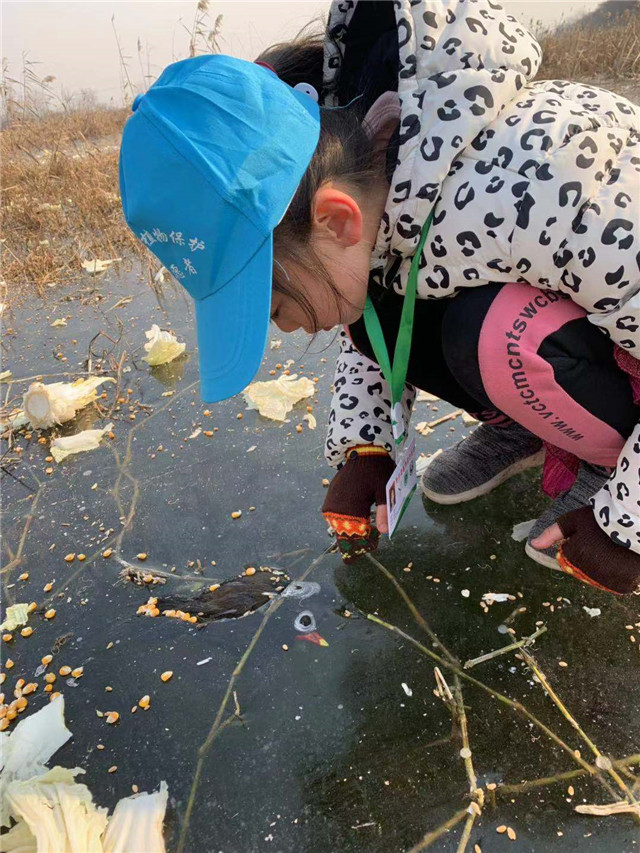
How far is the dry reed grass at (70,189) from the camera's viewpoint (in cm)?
417

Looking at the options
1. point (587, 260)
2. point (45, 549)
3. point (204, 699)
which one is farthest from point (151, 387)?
point (587, 260)

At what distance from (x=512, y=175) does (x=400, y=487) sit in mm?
792

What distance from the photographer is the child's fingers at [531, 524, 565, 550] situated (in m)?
1.46

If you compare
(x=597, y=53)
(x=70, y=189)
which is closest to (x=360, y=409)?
(x=70, y=189)

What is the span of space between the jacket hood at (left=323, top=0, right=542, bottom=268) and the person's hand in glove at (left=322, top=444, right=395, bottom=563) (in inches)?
25.9

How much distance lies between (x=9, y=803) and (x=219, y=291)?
1.12 m

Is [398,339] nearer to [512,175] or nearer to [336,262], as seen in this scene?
[336,262]

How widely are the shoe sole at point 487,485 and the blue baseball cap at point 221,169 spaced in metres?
0.92

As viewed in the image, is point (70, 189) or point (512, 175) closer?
point (512, 175)

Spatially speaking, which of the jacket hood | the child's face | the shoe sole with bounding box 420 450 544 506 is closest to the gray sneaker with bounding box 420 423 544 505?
the shoe sole with bounding box 420 450 544 506

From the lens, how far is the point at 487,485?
1.86 meters

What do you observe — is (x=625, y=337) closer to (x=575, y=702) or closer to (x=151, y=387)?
(x=575, y=702)

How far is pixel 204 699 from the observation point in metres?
1.40

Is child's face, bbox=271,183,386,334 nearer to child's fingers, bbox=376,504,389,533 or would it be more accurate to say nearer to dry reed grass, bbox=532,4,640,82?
child's fingers, bbox=376,504,389,533
